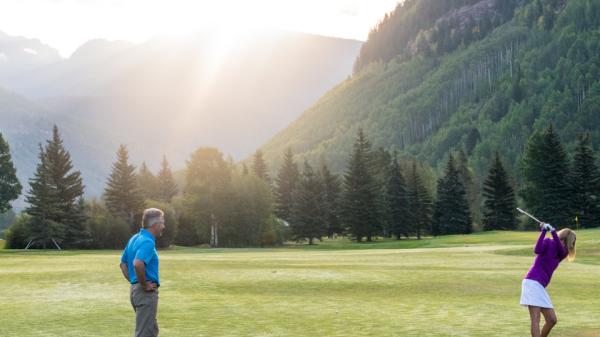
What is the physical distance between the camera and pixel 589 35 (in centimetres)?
17712

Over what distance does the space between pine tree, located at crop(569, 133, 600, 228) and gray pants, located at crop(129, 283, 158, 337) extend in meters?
76.7

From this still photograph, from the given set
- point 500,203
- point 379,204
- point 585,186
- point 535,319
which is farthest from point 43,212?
point 585,186

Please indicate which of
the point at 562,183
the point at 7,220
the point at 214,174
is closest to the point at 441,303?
the point at 214,174

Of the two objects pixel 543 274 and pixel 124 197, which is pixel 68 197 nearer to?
pixel 124 197

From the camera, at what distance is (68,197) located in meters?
66.2

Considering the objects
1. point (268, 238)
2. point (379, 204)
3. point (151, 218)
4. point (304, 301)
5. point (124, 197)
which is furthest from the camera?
point (379, 204)

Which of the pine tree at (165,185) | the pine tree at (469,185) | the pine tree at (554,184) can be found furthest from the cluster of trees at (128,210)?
the pine tree at (469,185)

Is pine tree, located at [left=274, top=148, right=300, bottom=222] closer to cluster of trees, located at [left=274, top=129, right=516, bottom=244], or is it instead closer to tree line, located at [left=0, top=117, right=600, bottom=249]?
cluster of trees, located at [left=274, top=129, right=516, bottom=244]

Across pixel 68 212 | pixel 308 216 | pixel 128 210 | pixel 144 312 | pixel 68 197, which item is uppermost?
pixel 68 197

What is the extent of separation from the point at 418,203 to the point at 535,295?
80.8 metres

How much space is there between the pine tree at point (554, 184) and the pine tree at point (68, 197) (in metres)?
64.0

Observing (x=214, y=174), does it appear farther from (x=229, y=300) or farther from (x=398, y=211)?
(x=229, y=300)

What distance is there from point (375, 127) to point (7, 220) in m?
134

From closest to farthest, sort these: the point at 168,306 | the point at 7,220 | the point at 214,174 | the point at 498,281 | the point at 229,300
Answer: the point at 168,306 → the point at 229,300 → the point at 498,281 → the point at 214,174 → the point at 7,220
